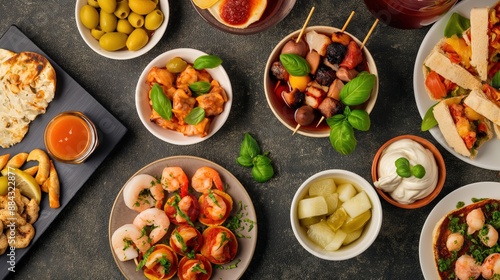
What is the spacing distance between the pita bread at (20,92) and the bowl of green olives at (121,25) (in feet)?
0.92

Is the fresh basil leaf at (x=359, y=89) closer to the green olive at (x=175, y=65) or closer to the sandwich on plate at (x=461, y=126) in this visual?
the sandwich on plate at (x=461, y=126)

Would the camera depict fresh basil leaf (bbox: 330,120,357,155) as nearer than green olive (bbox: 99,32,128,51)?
Yes

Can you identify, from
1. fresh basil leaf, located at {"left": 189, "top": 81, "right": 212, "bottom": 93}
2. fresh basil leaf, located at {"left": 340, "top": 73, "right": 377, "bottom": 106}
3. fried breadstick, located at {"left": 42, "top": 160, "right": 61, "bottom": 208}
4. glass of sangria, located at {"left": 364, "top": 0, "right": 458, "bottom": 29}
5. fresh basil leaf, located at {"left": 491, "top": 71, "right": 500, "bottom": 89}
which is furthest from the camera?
fried breadstick, located at {"left": 42, "top": 160, "right": 61, "bottom": 208}

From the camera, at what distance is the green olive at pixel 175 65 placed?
2.70m

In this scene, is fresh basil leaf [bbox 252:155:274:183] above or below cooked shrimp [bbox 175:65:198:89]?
below

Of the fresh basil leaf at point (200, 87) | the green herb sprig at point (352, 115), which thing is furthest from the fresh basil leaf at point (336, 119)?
the fresh basil leaf at point (200, 87)

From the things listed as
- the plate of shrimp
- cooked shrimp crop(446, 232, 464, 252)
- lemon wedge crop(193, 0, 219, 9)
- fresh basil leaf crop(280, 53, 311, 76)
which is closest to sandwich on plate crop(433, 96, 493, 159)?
cooked shrimp crop(446, 232, 464, 252)

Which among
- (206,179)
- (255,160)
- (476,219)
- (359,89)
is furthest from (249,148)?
(476,219)

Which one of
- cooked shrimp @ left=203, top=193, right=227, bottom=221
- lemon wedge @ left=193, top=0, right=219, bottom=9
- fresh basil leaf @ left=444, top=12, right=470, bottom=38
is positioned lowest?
cooked shrimp @ left=203, top=193, right=227, bottom=221

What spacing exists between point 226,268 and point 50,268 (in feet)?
2.94

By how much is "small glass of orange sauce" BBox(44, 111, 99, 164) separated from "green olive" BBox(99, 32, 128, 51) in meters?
0.34

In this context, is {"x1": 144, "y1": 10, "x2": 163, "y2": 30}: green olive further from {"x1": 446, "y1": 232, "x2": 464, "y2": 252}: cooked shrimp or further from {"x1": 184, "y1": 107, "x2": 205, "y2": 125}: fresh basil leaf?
{"x1": 446, "y1": 232, "x2": 464, "y2": 252}: cooked shrimp

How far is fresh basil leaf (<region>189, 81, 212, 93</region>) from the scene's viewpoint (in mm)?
2686

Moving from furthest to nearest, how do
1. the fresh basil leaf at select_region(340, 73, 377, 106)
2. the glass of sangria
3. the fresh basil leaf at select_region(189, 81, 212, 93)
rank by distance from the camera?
the fresh basil leaf at select_region(189, 81, 212, 93) → the fresh basil leaf at select_region(340, 73, 377, 106) → the glass of sangria
